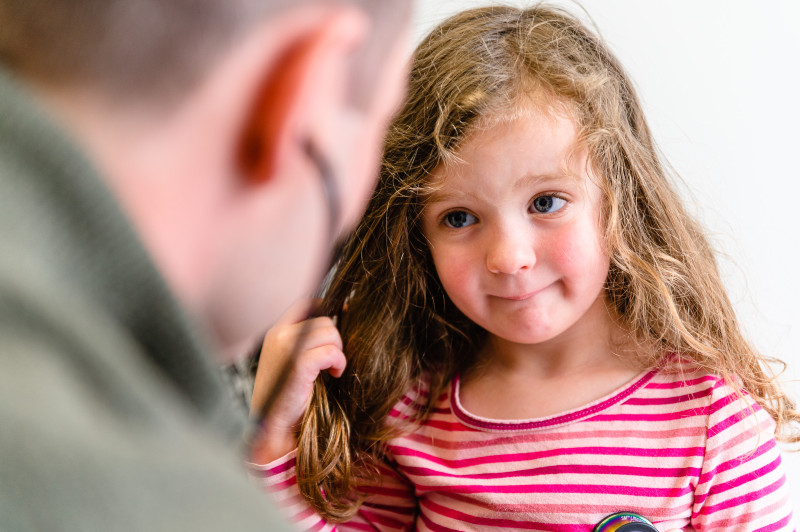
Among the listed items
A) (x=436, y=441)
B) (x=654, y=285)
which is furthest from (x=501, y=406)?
(x=654, y=285)

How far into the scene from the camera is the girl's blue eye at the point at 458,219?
808 mm

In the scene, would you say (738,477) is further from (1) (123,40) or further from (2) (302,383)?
(1) (123,40)

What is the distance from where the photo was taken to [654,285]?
86 cm

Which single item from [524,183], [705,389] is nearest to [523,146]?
[524,183]

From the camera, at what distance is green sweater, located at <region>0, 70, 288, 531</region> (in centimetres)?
17

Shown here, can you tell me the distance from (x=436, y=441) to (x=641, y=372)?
0.25 meters

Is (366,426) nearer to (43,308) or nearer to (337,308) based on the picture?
(337,308)

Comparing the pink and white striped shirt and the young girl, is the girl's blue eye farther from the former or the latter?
the pink and white striped shirt

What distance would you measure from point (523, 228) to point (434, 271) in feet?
0.66

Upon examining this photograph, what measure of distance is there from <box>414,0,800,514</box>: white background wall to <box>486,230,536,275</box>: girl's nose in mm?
323

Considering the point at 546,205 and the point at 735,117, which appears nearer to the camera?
the point at 546,205

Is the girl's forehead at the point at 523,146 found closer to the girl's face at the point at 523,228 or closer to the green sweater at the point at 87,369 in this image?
the girl's face at the point at 523,228

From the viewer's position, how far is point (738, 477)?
798mm

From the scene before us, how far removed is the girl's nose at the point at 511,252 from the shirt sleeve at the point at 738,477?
261 millimetres
